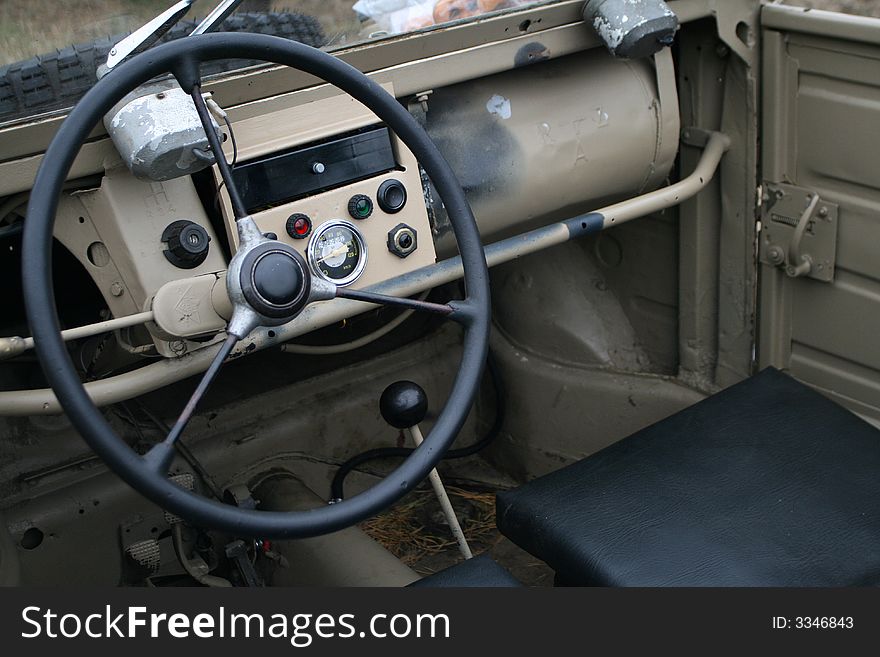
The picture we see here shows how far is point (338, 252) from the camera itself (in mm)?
1746

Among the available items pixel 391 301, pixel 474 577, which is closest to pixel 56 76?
pixel 391 301

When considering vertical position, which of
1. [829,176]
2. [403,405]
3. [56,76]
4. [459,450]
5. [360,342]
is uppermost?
[56,76]

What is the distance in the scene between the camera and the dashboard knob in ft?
5.88

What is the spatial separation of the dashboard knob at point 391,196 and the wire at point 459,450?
1.00 metres

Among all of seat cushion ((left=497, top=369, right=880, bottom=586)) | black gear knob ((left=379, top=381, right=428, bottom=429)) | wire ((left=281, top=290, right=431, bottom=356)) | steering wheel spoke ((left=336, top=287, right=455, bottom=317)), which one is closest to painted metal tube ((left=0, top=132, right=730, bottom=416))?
black gear knob ((left=379, top=381, right=428, bottom=429))

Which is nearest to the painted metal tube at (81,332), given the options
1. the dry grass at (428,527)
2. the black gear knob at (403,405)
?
the black gear knob at (403,405)

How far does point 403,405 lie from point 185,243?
1.71ft

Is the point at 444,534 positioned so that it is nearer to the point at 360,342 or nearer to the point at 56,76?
the point at 360,342

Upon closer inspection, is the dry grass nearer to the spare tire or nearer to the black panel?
the black panel

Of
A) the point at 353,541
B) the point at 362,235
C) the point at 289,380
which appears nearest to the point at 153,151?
the point at 362,235

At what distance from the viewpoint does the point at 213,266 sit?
1.69 metres

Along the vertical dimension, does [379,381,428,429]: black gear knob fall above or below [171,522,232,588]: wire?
above

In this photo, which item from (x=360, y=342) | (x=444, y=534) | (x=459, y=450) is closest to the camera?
(x=360, y=342)

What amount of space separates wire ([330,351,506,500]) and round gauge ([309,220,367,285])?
1.00 metres
